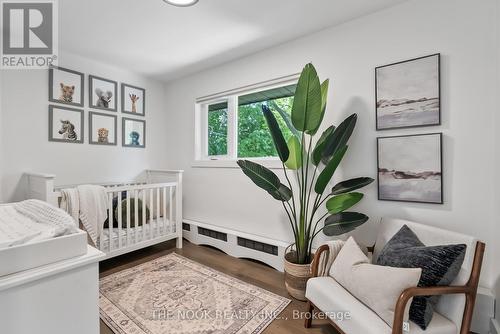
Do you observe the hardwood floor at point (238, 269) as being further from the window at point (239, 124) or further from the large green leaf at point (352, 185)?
the window at point (239, 124)

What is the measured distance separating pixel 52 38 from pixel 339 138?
9.22ft

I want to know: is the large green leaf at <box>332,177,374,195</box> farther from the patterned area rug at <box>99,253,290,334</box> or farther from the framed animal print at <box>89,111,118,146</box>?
the framed animal print at <box>89,111,118,146</box>

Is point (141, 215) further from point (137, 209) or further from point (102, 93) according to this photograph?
point (102, 93)

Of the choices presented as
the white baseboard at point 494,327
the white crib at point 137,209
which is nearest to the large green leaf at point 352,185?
the white baseboard at point 494,327

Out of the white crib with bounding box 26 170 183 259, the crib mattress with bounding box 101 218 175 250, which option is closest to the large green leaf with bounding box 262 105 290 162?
the white crib with bounding box 26 170 183 259

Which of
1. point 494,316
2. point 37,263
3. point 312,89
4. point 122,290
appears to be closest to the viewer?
point 37,263

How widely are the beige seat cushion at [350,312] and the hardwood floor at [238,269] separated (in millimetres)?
284

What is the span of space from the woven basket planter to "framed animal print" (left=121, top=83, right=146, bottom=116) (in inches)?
109

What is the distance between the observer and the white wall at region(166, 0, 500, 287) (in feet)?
5.00

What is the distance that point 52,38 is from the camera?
2271 mm

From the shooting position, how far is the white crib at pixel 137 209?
2137 mm

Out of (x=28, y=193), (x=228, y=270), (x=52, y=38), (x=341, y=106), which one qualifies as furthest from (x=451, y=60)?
(x=28, y=193)

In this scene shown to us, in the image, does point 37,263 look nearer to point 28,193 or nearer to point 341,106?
point 28,193

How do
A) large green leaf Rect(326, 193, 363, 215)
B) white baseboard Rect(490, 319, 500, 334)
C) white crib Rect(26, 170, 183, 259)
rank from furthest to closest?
white crib Rect(26, 170, 183, 259), large green leaf Rect(326, 193, 363, 215), white baseboard Rect(490, 319, 500, 334)
